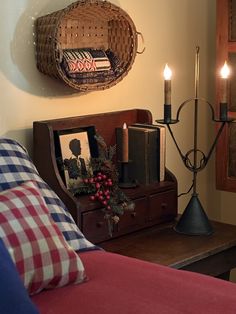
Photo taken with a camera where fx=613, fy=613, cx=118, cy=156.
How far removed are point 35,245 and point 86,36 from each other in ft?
3.71

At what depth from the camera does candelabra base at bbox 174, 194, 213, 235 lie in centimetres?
247

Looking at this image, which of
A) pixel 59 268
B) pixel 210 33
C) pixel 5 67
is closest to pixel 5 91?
pixel 5 67

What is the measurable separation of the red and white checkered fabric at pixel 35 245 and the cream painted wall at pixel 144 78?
0.60 metres

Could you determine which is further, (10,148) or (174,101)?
(174,101)

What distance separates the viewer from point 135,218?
8.16 ft

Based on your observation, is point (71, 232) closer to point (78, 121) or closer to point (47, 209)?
point (47, 209)

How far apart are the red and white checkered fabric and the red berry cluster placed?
0.47m

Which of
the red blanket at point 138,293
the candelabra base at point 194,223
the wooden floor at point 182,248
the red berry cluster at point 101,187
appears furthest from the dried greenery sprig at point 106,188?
the red blanket at point 138,293

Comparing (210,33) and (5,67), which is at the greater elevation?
(210,33)

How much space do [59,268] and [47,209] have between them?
0.22 m

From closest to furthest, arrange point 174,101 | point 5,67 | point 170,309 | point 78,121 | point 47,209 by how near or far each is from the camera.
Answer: point 170,309 < point 47,209 < point 5,67 < point 78,121 < point 174,101

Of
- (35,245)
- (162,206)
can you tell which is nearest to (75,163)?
(162,206)

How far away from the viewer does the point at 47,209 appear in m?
1.89

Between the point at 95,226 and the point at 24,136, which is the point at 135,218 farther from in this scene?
the point at 24,136
